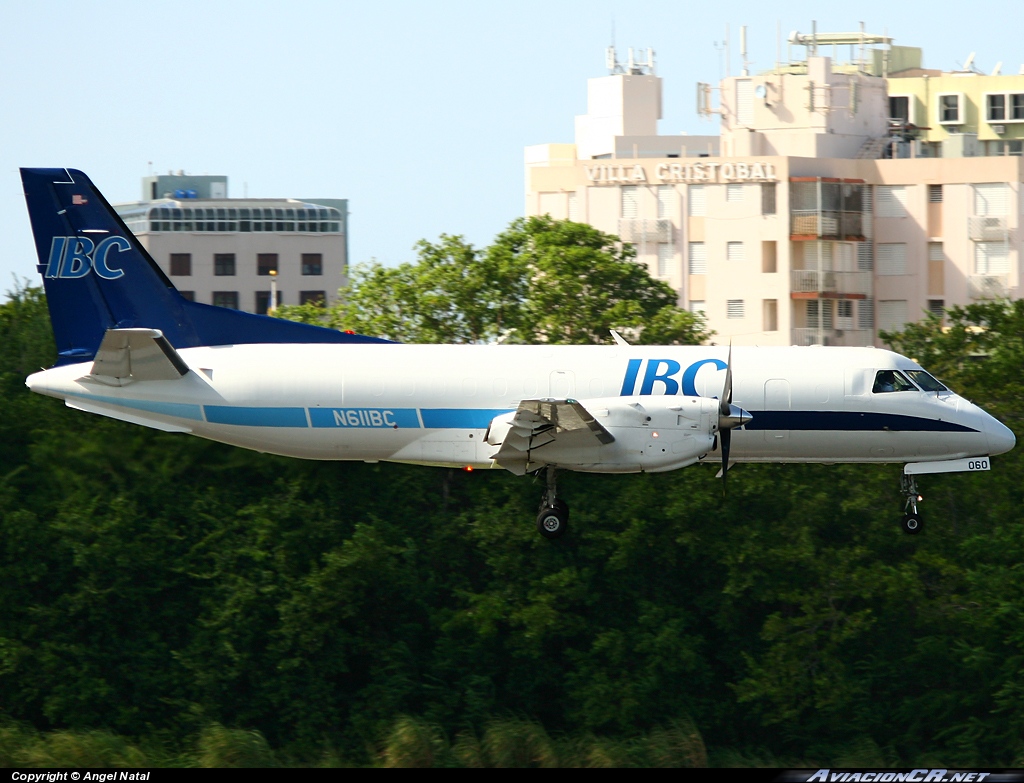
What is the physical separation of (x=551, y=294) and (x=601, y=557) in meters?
7.87

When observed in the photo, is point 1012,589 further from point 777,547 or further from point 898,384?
point 898,384

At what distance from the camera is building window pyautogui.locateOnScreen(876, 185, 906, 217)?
80.2 m

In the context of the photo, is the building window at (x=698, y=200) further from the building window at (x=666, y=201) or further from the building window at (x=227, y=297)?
the building window at (x=227, y=297)

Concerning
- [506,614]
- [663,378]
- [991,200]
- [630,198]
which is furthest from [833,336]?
[663,378]

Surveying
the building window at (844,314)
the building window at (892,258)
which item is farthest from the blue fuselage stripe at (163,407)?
the building window at (892,258)

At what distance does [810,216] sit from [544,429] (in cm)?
5438

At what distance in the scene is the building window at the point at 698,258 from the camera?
263ft

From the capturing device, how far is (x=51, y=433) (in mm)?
39594

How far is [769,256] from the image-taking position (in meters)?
79.9

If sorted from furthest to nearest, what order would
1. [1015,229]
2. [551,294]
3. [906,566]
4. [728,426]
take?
[1015,229] → [551,294] → [906,566] → [728,426]

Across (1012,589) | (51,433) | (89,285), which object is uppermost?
(89,285)

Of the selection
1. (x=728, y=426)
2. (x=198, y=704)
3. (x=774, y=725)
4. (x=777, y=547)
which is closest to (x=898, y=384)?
(x=728, y=426)

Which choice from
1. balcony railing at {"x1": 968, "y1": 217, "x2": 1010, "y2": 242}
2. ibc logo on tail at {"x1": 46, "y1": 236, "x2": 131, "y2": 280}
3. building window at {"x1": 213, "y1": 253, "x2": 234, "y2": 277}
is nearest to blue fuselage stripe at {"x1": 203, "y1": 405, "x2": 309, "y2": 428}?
ibc logo on tail at {"x1": 46, "y1": 236, "x2": 131, "y2": 280}

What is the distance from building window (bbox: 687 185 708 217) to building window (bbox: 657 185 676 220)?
35.6 inches
